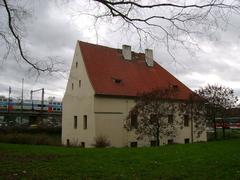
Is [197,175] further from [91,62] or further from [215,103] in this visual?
[91,62]

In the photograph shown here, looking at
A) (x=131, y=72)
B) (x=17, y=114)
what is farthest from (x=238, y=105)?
(x=17, y=114)

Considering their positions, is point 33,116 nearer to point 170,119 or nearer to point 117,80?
point 117,80

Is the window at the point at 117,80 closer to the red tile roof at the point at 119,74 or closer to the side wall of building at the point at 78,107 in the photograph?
the red tile roof at the point at 119,74

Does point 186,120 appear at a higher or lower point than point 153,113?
lower

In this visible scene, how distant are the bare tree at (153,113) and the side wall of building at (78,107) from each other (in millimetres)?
4232

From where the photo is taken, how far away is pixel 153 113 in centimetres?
3244

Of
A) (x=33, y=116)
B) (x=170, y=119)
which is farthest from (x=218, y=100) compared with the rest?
(x=33, y=116)

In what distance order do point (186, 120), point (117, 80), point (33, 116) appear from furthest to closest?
point (33, 116), point (186, 120), point (117, 80)

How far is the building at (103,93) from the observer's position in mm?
35344

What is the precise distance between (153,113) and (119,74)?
322 inches

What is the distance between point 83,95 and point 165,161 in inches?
999

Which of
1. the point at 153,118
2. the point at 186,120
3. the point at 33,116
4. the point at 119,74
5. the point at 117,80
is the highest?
the point at 119,74

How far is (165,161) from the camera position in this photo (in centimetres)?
1220

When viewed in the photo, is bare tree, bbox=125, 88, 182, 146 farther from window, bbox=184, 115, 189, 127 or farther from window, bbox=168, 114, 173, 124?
window, bbox=184, 115, 189, 127
